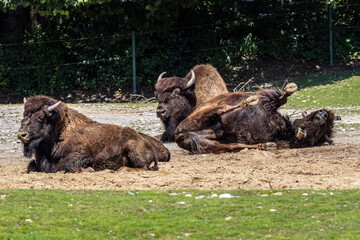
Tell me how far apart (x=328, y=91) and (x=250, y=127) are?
764 cm

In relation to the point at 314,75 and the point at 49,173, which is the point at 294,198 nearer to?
the point at 49,173

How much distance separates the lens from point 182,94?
1485cm

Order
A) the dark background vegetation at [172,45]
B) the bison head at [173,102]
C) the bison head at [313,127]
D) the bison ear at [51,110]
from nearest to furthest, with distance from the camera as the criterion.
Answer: the bison ear at [51,110], the bison head at [313,127], the bison head at [173,102], the dark background vegetation at [172,45]

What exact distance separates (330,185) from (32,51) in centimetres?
1656

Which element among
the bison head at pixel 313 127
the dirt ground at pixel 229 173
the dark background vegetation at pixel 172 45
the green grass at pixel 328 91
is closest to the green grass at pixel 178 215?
the dirt ground at pixel 229 173

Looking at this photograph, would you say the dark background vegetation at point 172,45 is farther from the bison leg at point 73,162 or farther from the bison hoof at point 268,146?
the bison leg at point 73,162

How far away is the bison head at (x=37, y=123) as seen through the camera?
10.6 meters

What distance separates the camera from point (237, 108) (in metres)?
13.3

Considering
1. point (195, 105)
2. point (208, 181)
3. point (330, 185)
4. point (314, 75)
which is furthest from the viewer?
point (314, 75)

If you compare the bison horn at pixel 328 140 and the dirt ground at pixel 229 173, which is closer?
the dirt ground at pixel 229 173

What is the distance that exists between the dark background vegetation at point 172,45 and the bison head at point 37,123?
39.9 ft

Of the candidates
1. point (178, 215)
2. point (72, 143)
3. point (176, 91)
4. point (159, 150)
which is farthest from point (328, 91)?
point (178, 215)

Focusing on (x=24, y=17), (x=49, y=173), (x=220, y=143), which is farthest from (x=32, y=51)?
(x=49, y=173)

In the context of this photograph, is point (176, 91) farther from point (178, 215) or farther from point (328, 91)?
point (178, 215)
